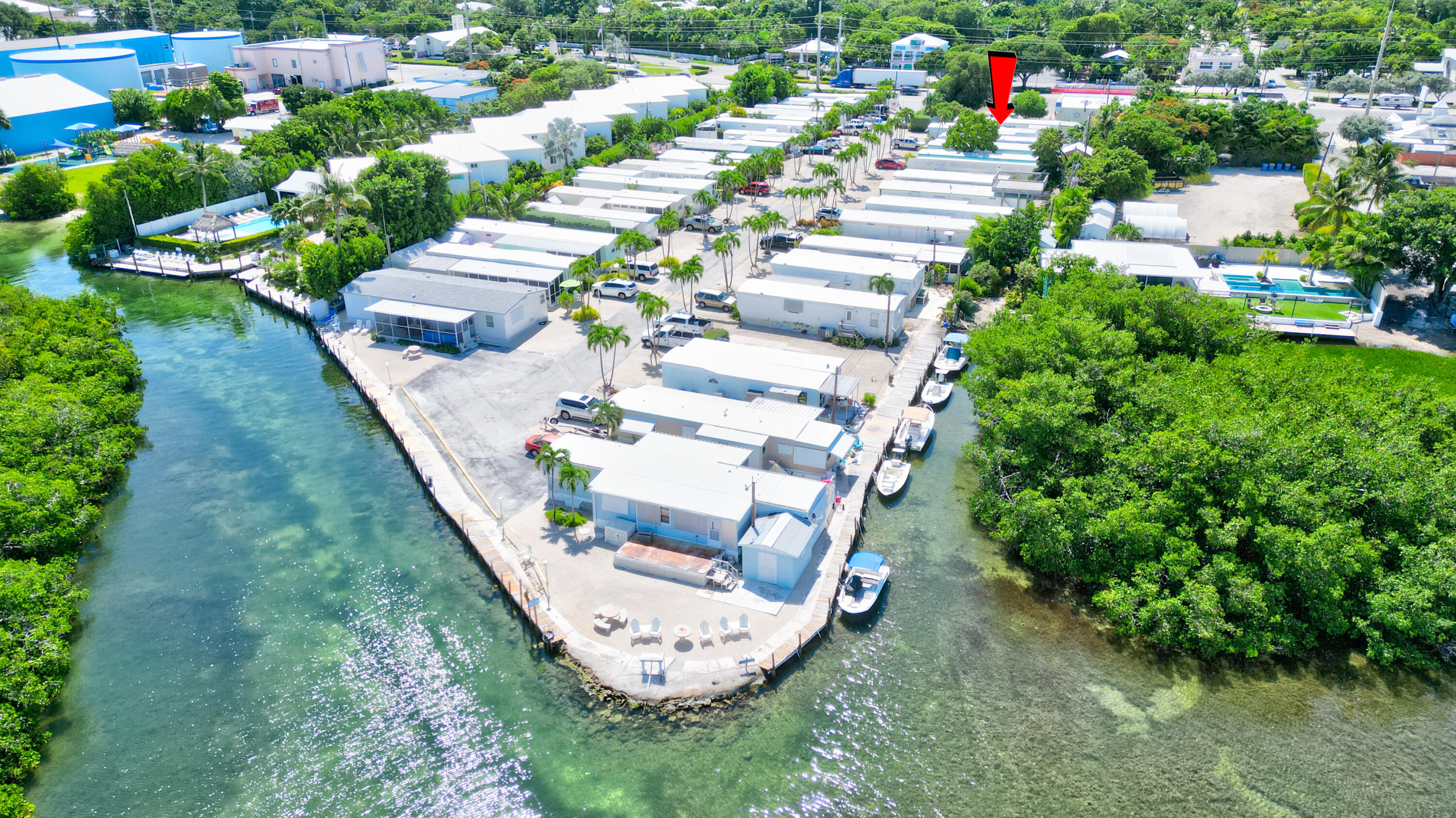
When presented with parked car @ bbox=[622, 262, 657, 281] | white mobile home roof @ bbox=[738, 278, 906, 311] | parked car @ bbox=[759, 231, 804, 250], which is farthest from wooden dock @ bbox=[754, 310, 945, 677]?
parked car @ bbox=[622, 262, 657, 281]

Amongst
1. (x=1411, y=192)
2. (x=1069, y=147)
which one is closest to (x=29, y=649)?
(x=1411, y=192)

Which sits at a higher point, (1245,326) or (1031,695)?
(1245,326)

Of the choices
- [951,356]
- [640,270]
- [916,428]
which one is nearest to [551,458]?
[916,428]

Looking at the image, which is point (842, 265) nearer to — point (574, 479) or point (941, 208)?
point (941, 208)

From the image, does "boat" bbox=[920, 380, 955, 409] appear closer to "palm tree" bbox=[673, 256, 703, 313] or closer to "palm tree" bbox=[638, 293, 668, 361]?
"palm tree" bbox=[638, 293, 668, 361]

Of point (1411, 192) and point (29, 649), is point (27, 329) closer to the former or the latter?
point (29, 649)

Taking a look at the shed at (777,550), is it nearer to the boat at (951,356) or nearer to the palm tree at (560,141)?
the boat at (951,356)

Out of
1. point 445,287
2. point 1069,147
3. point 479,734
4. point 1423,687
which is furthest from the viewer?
point 1069,147
